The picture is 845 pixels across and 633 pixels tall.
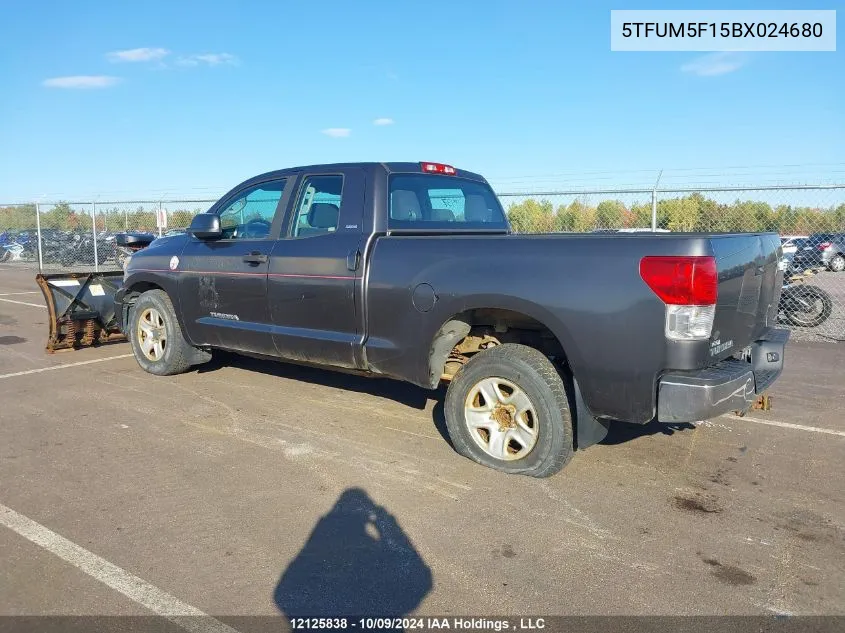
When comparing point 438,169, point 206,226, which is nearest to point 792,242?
point 438,169

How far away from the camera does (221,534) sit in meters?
3.28

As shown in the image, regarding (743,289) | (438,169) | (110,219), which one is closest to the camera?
(743,289)

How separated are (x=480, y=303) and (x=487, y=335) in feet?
1.84

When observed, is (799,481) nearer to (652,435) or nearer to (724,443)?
(724,443)

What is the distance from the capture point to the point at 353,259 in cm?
457

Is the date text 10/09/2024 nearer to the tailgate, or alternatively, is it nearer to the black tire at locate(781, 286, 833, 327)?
the tailgate

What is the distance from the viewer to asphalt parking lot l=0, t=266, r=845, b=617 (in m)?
2.77

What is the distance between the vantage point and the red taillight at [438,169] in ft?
17.0

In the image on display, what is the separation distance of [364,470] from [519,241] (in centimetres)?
170

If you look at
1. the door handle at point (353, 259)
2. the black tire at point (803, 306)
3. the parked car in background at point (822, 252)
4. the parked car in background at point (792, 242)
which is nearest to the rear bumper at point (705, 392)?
the door handle at point (353, 259)

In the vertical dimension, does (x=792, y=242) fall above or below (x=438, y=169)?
below

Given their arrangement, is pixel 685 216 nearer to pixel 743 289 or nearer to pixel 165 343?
pixel 743 289

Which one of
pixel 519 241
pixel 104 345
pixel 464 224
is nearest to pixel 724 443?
pixel 519 241

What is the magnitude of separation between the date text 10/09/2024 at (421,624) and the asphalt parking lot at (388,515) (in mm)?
59
